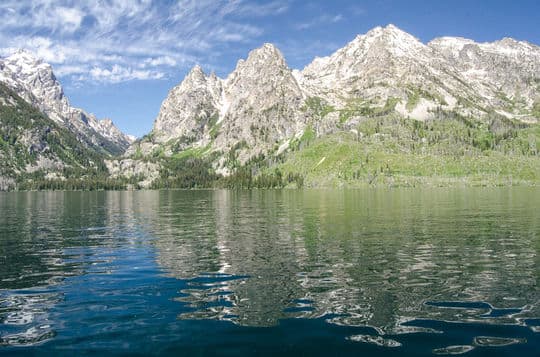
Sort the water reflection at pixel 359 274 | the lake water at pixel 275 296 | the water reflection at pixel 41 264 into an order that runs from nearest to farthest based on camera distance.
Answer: the lake water at pixel 275 296, the water reflection at pixel 41 264, the water reflection at pixel 359 274

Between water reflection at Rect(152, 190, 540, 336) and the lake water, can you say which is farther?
water reflection at Rect(152, 190, 540, 336)

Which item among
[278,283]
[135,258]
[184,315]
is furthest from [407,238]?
[184,315]

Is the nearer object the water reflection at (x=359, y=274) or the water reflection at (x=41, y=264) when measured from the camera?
the water reflection at (x=41, y=264)

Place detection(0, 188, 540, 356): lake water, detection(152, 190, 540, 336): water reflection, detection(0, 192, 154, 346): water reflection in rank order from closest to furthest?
detection(0, 188, 540, 356): lake water
detection(0, 192, 154, 346): water reflection
detection(152, 190, 540, 336): water reflection

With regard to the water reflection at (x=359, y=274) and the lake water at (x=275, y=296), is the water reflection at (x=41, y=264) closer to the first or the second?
the lake water at (x=275, y=296)

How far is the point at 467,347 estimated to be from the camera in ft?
68.1

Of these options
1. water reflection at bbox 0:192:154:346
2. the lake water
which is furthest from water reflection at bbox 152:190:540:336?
water reflection at bbox 0:192:154:346

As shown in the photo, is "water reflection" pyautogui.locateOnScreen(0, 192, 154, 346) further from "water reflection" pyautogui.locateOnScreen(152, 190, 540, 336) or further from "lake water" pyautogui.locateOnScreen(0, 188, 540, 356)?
"water reflection" pyautogui.locateOnScreen(152, 190, 540, 336)

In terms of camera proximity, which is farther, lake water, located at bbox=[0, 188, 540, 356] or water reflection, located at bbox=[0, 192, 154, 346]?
water reflection, located at bbox=[0, 192, 154, 346]

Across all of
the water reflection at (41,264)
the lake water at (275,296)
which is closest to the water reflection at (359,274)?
the lake water at (275,296)

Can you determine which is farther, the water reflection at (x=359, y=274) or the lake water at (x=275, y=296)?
the water reflection at (x=359, y=274)

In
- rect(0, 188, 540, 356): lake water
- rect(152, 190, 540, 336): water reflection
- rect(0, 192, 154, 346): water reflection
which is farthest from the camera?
rect(152, 190, 540, 336): water reflection

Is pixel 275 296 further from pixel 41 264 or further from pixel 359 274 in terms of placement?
pixel 41 264

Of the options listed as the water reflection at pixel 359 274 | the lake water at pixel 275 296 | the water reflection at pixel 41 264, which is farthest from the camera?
the water reflection at pixel 359 274
